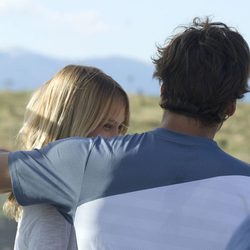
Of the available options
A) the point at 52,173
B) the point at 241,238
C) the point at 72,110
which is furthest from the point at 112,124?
the point at 241,238

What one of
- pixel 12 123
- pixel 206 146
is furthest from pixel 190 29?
pixel 12 123

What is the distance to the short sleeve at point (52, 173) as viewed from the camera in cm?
277

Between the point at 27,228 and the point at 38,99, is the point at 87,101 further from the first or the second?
the point at 27,228

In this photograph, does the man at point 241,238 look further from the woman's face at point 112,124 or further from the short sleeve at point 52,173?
the woman's face at point 112,124

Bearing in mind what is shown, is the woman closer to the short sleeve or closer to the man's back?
the short sleeve

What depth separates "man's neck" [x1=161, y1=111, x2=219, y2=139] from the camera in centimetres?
279

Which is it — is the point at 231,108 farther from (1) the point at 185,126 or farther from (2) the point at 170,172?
(2) the point at 170,172

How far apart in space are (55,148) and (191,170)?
15.5 inches

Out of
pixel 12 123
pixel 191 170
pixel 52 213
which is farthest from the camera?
pixel 12 123

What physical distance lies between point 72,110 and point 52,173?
0.42 meters

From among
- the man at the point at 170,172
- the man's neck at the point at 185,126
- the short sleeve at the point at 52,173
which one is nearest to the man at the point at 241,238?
the man at the point at 170,172

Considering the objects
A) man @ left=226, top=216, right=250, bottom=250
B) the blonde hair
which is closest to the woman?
the blonde hair

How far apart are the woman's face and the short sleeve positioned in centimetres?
36

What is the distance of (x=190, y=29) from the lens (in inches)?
113
